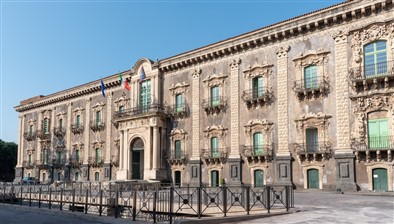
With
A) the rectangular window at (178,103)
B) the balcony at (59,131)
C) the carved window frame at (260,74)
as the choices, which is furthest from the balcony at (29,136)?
the carved window frame at (260,74)

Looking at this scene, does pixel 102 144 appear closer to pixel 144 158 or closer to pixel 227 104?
pixel 144 158

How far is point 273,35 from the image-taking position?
29391mm

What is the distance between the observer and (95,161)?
4378 cm

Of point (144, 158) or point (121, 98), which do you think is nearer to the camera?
point (144, 158)

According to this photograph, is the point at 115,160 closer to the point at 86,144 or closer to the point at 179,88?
the point at 86,144

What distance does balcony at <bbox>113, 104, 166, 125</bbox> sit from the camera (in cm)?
3653

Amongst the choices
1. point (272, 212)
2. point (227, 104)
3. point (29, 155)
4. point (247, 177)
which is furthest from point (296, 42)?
point (29, 155)

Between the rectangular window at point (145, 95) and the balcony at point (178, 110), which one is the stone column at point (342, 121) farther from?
the rectangular window at point (145, 95)

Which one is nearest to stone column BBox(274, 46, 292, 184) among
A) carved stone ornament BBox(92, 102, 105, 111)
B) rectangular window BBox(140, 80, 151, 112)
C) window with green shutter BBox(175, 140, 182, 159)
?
window with green shutter BBox(175, 140, 182, 159)

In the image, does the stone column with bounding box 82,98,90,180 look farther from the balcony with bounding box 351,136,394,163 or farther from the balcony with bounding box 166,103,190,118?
the balcony with bounding box 351,136,394,163

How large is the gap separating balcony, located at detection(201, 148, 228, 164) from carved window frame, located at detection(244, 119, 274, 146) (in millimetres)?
2326

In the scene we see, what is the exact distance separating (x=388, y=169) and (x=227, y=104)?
13.4 metres

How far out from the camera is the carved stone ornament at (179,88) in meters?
35.8

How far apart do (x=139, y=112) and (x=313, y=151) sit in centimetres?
1846
